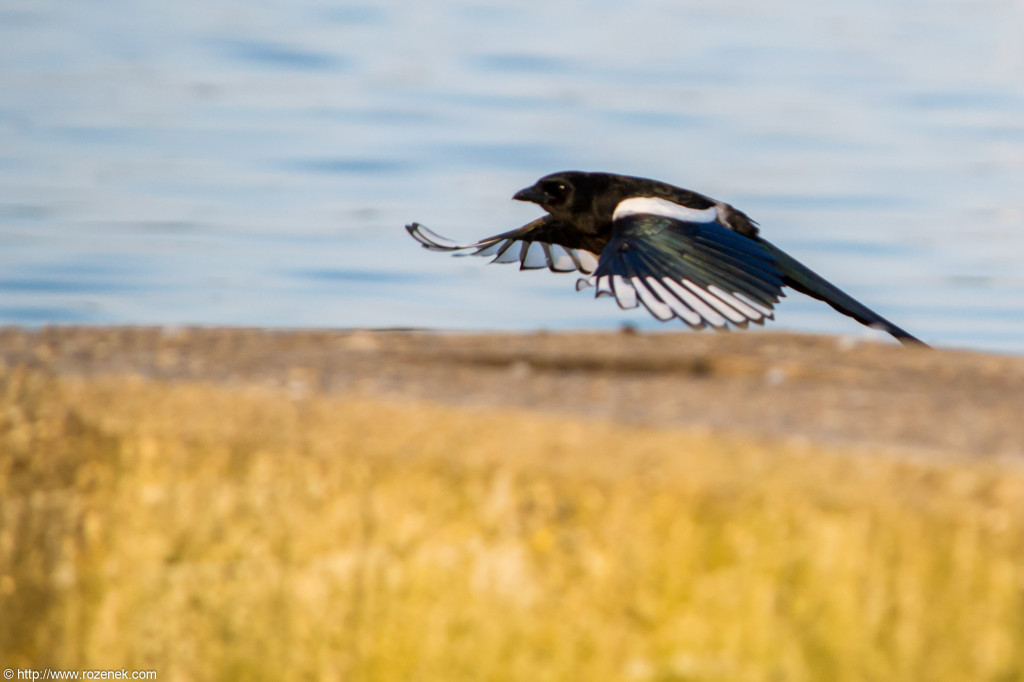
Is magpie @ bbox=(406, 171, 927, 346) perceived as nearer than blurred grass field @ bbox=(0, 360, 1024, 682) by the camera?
No

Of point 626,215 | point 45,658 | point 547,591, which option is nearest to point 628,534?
point 547,591

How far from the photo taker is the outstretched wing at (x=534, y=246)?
16.5ft

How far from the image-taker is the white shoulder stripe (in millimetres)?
4496

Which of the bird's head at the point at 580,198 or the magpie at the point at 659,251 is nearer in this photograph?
the magpie at the point at 659,251

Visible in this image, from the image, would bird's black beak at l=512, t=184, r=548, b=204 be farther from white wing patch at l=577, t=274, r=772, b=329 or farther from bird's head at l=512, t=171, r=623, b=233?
white wing patch at l=577, t=274, r=772, b=329

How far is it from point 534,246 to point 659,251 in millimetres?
1348

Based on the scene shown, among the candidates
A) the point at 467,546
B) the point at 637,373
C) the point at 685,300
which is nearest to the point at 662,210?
the point at 685,300

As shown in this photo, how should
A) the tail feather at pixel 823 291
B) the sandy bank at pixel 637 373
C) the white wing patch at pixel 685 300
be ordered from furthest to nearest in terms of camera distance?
the tail feather at pixel 823 291 < the white wing patch at pixel 685 300 < the sandy bank at pixel 637 373

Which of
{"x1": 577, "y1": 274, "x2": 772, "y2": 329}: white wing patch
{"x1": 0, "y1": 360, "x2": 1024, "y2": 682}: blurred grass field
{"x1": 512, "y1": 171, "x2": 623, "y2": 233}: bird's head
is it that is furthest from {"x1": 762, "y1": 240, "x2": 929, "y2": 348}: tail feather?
{"x1": 0, "y1": 360, "x2": 1024, "y2": 682}: blurred grass field

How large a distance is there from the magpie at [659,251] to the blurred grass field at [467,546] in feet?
5.27

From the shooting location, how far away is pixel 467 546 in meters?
1.75

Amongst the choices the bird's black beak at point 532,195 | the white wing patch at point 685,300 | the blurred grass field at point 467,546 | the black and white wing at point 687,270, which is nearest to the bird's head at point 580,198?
the bird's black beak at point 532,195

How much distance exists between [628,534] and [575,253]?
3.82 meters

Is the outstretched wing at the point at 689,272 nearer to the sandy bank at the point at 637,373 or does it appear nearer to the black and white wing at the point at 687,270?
the black and white wing at the point at 687,270
